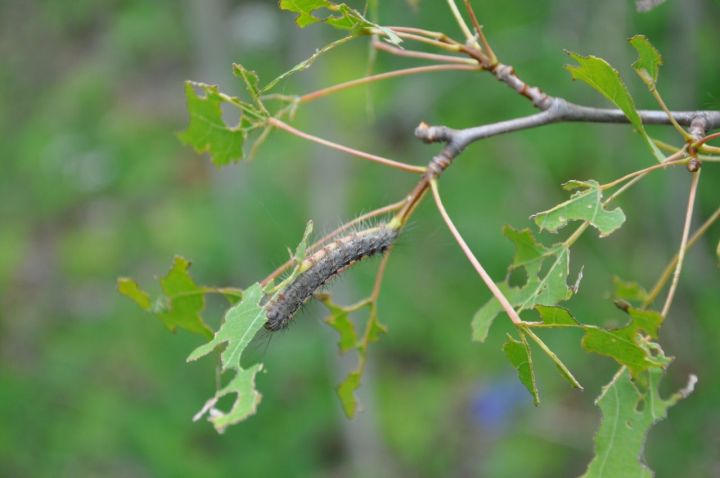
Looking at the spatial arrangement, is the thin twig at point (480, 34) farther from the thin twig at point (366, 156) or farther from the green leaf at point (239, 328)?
the green leaf at point (239, 328)

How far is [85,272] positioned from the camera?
6855 mm

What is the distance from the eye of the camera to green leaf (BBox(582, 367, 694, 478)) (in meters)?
1.62

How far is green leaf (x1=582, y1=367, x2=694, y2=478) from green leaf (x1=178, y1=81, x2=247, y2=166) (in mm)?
968

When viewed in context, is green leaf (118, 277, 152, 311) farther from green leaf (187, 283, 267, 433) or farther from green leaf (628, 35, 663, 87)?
green leaf (628, 35, 663, 87)

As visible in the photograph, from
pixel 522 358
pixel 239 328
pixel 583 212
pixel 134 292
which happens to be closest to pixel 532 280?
pixel 583 212

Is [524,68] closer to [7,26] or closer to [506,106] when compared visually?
[506,106]

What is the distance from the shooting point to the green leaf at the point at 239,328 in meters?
1.44

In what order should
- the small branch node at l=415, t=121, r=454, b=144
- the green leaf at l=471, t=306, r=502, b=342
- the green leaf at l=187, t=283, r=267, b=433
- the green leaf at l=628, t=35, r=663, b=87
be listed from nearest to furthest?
1. the green leaf at l=187, t=283, r=267, b=433
2. the green leaf at l=628, t=35, r=663, b=87
3. the small branch node at l=415, t=121, r=454, b=144
4. the green leaf at l=471, t=306, r=502, b=342

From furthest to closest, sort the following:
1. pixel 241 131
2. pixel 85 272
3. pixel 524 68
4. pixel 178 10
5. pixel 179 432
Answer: pixel 178 10 < pixel 85 272 < pixel 524 68 < pixel 179 432 < pixel 241 131

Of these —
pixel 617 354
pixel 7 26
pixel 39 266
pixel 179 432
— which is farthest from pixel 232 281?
pixel 617 354

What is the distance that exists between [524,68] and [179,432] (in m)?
3.16

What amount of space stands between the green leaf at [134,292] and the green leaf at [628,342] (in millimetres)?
1034

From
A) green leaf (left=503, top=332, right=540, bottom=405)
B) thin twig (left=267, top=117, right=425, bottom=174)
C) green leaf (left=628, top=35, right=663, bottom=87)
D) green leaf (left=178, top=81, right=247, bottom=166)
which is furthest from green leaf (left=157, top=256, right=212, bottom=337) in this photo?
green leaf (left=628, top=35, right=663, bottom=87)

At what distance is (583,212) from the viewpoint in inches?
59.9
